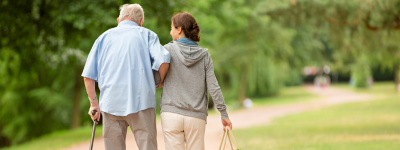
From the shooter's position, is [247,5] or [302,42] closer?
[247,5]

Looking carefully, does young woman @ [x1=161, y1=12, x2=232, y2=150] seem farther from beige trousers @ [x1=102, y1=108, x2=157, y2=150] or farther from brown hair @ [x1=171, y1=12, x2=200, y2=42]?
beige trousers @ [x1=102, y1=108, x2=157, y2=150]

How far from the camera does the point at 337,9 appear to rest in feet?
38.6

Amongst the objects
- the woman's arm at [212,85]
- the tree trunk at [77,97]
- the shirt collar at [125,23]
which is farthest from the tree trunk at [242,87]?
the shirt collar at [125,23]

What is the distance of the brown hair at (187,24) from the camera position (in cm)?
323

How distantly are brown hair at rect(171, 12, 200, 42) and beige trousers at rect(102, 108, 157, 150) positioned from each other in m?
0.63

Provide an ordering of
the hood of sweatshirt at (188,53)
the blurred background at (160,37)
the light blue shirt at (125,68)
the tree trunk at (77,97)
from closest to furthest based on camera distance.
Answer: the light blue shirt at (125,68) → the hood of sweatshirt at (188,53) → the blurred background at (160,37) → the tree trunk at (77,97)

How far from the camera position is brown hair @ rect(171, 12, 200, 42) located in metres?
3.23

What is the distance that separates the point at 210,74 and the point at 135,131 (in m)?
0.69

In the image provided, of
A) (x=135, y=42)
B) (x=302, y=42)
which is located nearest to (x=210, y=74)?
(x=135, y=42)

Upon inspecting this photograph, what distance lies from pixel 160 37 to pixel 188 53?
868cm

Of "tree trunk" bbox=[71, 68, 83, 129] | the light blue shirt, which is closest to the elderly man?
the light blue shirt

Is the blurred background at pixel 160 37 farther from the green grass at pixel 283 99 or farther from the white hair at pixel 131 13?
the white hair at pixel 131 13

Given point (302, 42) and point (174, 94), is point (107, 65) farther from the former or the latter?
point (302, 42)

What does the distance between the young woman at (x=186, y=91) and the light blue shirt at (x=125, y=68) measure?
12 centimetres
